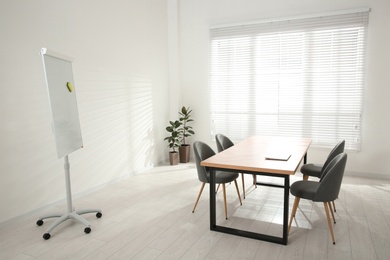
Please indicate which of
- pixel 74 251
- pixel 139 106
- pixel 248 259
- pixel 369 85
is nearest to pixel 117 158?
pixel 139 106

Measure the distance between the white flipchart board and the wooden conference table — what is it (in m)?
1.53

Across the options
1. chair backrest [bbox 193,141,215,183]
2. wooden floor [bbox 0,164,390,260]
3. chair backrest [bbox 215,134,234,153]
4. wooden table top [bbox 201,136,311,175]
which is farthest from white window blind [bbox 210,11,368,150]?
chair backrest [bbox 193,141,215,183]

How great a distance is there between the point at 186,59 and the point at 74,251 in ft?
14.9

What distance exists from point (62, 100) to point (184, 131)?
336cm

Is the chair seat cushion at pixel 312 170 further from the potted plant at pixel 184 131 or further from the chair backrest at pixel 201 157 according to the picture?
the potted plant at pixel 184 131

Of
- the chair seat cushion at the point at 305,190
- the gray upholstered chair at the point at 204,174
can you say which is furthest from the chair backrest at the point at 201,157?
the chair seat cushion at the point at 305,190

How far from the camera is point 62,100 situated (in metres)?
3.17

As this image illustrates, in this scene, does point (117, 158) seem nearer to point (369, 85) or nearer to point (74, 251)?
point (74, 251)

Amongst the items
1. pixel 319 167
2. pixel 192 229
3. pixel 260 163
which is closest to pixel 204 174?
pixel 192 229

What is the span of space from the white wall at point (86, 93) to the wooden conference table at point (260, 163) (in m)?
2.16

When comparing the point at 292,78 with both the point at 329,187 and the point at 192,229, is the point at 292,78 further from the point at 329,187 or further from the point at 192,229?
the point at 192,229

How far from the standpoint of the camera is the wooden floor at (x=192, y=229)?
8.82 ft

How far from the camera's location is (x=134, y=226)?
10.7 ft

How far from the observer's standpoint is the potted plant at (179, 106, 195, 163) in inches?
243
